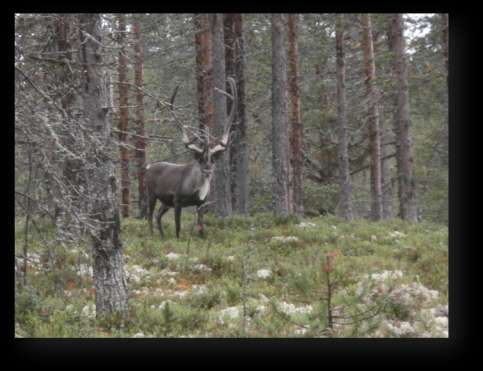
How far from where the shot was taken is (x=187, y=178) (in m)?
12.4

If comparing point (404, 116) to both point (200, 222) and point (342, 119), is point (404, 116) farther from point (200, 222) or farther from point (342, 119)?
point (200, 222)

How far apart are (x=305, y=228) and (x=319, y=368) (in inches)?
253

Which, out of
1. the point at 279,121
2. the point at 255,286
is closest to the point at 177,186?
the point at 279,121

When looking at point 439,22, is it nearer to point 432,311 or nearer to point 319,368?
point 432,311

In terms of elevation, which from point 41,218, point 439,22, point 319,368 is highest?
point 439,22

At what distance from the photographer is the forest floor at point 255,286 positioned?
266 inches

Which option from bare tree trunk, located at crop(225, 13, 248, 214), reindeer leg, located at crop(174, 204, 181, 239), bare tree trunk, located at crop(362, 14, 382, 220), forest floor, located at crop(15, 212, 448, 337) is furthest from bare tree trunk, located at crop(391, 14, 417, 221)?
reindeer leg, located at crop(174, 204, 181, 239)

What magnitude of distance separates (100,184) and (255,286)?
9.56ft

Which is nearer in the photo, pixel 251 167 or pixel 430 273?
pixel 430 273

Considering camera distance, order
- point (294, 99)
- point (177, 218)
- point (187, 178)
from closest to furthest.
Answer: point (177, 218) < point (187, 178) < point (294, 99)

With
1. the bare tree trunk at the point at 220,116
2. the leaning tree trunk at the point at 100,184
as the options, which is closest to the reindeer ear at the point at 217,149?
the bare tree trunk at the point at 220,116
